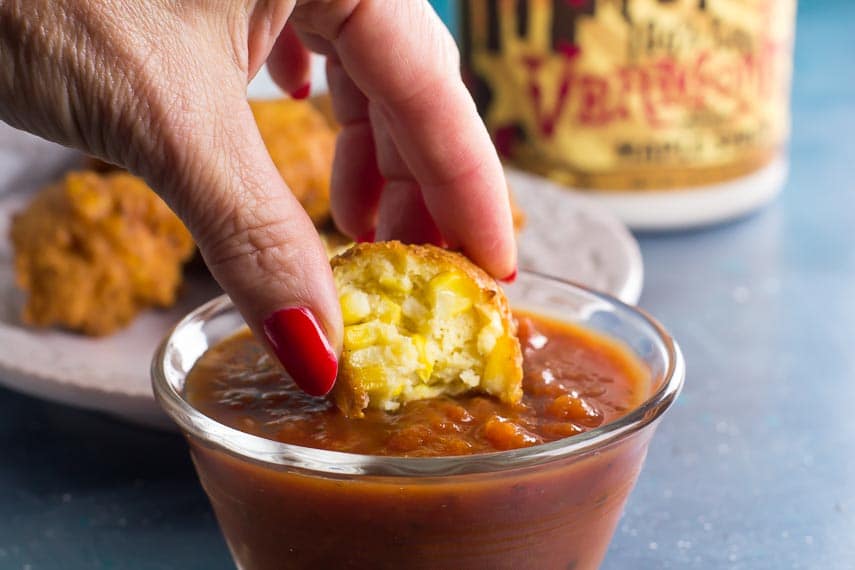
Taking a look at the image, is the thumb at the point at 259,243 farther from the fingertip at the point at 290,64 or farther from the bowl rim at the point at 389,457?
the fingertip at the point at 290,64

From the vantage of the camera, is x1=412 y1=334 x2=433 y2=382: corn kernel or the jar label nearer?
x1=412 y1=334 x2=433 y2=382: corn kernel

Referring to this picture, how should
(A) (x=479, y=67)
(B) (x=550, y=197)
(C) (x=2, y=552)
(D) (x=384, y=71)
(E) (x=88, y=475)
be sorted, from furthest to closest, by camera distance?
(A) (x=479, y=67) → (B) (x=550, y=197) → (E) (x=88, y=475) → (C) (x=2, y=552) → (D) (x=384, y=71)

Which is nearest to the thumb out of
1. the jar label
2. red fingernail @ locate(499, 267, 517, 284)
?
red fingernail @ locate(499, 267, 517, 284)

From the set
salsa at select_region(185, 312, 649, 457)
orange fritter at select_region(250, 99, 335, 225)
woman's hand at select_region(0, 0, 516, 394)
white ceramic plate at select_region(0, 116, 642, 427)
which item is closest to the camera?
woman's hand at select_region(0, 0, 516, 394)

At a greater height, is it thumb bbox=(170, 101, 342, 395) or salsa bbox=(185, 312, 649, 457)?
thumb bbox=(170, 101, 342, 395)

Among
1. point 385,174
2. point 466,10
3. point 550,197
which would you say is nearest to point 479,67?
point 466,10

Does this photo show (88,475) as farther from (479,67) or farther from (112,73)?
(479,67)

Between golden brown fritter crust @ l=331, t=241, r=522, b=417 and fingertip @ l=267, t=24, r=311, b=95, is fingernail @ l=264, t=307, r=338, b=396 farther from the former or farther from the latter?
fingertip @ l=267, t=24, r=311, b=95
